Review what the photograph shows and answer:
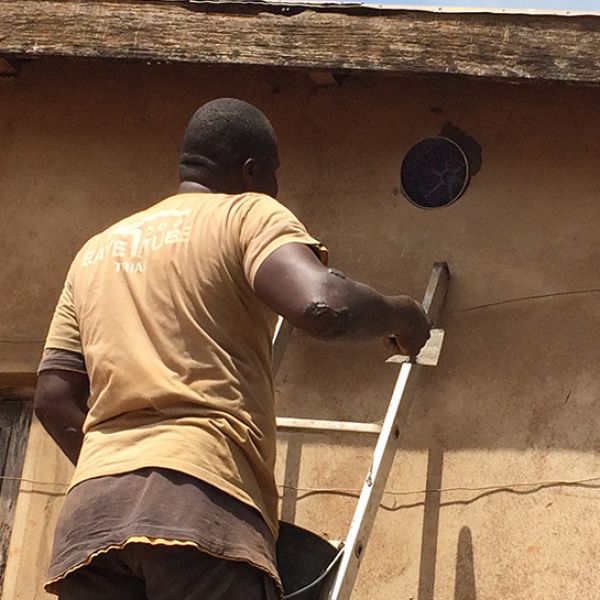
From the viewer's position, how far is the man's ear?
364 cm

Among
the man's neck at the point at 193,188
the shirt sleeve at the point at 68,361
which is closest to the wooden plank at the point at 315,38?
the man's neck at the point at 193,188

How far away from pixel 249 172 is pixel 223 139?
0.34 feet

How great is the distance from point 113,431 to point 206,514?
317 millimetres

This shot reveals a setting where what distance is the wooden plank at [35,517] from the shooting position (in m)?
4.85

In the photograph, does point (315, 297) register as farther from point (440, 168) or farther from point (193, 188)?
point (440, 168)

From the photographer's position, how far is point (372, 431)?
4.31 metres

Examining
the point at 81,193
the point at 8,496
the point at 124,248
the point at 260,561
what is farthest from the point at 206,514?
the point at 81,193

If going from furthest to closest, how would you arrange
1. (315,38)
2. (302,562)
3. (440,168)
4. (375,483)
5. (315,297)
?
(440,168) → (315,38) → (375,483) → (302,562) → (315,297)

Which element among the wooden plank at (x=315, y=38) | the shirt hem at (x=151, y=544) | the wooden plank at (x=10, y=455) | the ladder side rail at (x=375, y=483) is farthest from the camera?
the wooden plank at (x=10, y=455)

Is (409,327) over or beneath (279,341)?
beneath

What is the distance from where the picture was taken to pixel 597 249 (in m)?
4.82

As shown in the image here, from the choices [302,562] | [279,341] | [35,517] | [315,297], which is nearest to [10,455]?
[35,517]

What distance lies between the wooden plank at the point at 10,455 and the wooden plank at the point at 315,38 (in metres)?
1.24

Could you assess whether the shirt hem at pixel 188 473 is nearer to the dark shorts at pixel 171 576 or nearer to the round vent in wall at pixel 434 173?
Result: the dark shorts at pixel 171 576
